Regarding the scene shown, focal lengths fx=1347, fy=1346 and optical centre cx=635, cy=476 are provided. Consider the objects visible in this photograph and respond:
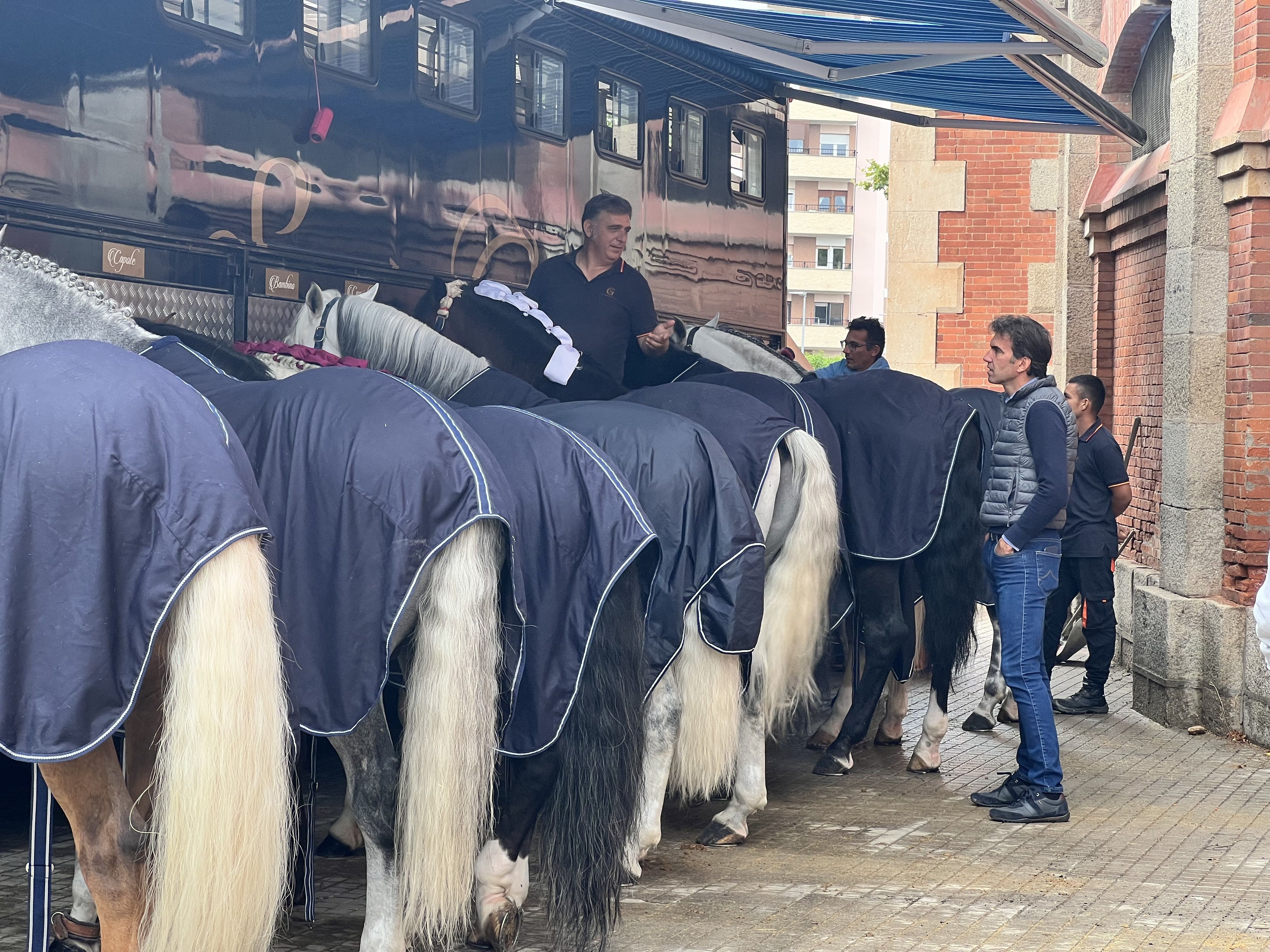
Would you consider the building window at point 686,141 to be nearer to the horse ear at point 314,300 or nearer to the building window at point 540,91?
the building window at point 540,91

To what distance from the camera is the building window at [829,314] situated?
70.6 m

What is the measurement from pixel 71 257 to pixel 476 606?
2.33m

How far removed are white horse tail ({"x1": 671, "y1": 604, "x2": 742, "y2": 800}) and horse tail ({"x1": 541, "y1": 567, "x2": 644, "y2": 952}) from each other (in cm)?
72

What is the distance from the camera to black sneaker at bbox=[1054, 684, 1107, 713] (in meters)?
8.35

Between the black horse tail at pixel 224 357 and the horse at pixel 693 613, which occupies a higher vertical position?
the black horse tail at pixel 224 357

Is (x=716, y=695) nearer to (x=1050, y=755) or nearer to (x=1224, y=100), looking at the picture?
(x=1050, y=755)

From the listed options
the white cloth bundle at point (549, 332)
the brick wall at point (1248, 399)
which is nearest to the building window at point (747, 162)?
the brick wall at point (1248, 399)

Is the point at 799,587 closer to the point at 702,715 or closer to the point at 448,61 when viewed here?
the point at 702,715

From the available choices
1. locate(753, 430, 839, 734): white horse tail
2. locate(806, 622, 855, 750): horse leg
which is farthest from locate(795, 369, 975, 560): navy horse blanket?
locate(806, 622, 855, 750): horse leg

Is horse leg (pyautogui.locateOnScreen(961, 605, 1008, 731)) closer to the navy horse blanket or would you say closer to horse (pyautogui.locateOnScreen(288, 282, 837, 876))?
the navy horse blanket

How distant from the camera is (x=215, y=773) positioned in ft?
9.81

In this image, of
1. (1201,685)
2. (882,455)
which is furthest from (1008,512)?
(1201,685)

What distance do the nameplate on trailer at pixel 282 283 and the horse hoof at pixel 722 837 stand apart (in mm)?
2849

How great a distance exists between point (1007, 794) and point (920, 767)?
0.81m
